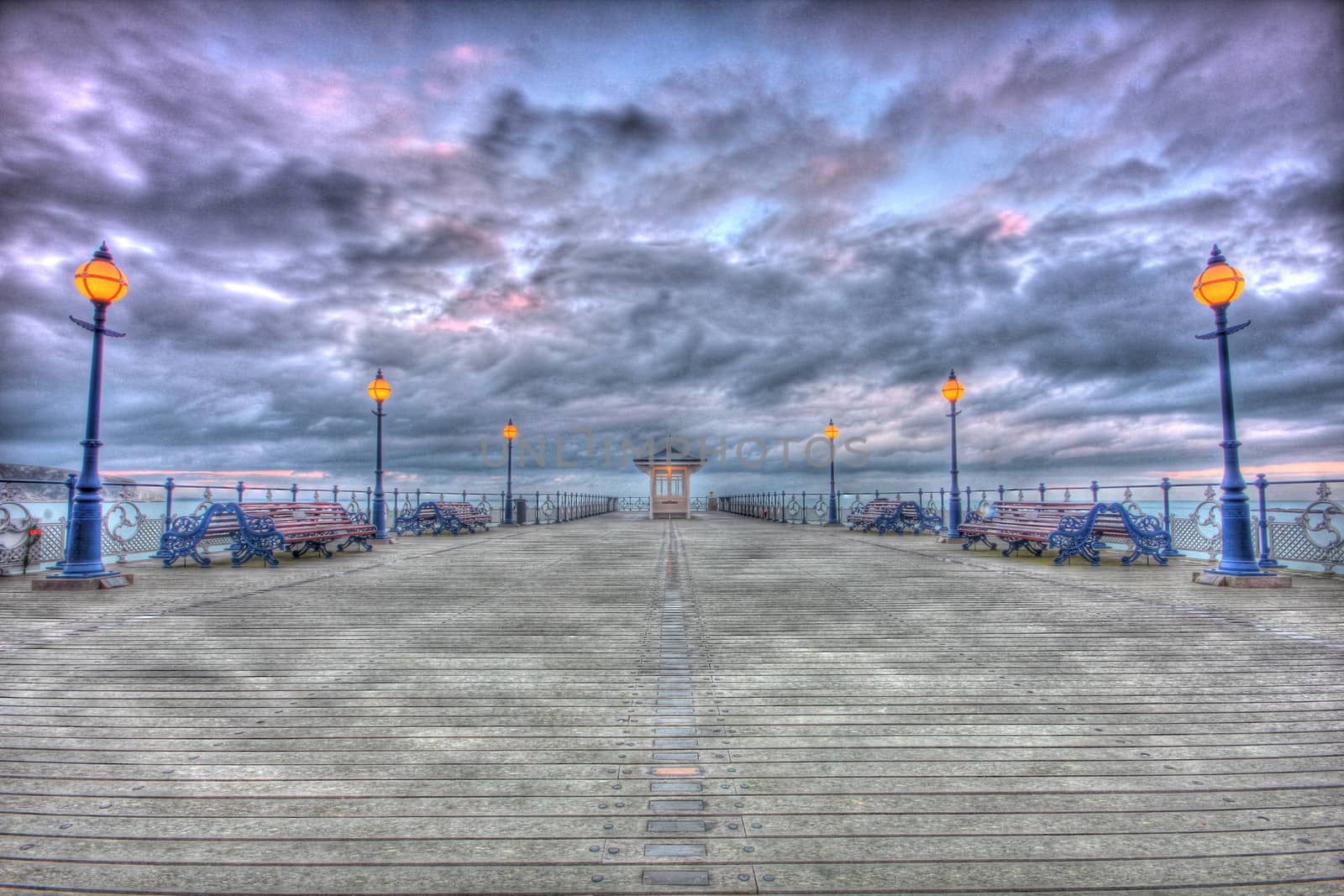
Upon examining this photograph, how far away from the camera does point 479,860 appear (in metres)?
2.24

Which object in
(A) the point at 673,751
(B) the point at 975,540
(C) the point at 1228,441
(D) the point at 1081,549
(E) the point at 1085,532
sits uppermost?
(C) the point at 1228,441

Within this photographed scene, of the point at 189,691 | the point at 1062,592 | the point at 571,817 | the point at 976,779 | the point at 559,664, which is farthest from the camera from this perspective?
the point at 1062,592

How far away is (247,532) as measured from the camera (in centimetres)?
1046

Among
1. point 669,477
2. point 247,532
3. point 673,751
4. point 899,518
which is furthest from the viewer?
point 669,477

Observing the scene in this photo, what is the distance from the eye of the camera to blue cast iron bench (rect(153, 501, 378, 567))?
412 inches

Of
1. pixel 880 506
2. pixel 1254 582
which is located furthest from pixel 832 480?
pixel 1254 582

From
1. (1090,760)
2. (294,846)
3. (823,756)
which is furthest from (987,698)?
(294,846)

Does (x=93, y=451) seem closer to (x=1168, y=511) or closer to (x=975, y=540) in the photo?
(x=975, y=540)

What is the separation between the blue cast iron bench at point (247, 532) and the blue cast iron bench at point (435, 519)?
647 centimetres

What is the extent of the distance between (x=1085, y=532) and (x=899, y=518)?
8.44m

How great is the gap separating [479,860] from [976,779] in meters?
2.08

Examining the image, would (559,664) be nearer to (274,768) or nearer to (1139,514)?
(274,768)

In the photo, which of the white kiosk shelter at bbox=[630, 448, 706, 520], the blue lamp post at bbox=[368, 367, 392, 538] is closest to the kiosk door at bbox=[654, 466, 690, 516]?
the white kiosk shelter at bbox=[630, 448, 706, 520]

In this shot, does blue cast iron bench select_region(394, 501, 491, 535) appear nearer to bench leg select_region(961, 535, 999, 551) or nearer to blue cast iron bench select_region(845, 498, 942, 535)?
blue cast iron bench select_region(845, 498, 942, 535)
